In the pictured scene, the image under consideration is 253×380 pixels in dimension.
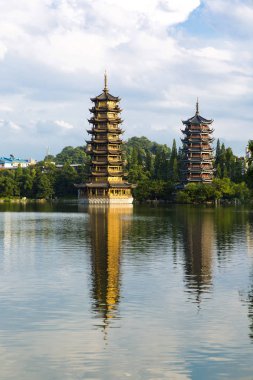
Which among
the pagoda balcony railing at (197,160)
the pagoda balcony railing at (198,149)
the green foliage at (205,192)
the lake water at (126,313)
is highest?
the pagoda balcony railing at (198,149)

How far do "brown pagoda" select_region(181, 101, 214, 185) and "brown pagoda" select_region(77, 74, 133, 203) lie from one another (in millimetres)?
17294

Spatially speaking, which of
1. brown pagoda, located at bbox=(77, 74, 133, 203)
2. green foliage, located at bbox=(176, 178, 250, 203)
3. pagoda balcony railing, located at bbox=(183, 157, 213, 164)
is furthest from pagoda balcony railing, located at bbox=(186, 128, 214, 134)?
brown pagoda, located at bbox=(77, 74, 133, 203)

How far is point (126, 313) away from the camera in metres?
17.1

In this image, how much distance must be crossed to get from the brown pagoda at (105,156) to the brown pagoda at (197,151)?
17.3 m

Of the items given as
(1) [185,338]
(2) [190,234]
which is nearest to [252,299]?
(1) [185,338]

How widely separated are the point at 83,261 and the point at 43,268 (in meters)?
2.60

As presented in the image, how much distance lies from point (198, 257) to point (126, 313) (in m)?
13.2

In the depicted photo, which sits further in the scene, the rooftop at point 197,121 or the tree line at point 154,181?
the rooftop at point 197,121

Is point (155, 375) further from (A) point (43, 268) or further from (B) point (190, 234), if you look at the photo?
(B) point (190, 234)

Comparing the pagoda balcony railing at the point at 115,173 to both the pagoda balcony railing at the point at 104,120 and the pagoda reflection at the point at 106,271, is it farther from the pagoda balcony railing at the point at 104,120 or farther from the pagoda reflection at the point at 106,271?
the pagoda reflection at the point at 106,271

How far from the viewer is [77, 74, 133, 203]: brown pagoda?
104 meters

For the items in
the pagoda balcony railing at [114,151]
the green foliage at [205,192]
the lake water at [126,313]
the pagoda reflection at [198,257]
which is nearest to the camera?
the lake water at [126,313]

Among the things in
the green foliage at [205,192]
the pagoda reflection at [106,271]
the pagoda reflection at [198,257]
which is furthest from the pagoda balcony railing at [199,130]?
the pagoda reflection at [106,271]

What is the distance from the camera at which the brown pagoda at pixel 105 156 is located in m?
104
